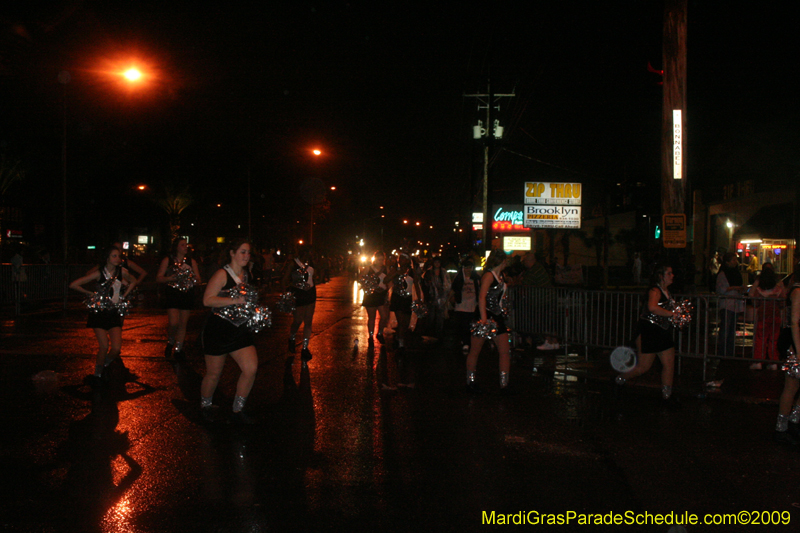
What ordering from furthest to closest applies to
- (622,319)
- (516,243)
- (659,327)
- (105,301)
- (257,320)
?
(516,243)
(622,319)
(105,301)
(659,327)
(257,320)

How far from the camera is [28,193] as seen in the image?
1393 inches

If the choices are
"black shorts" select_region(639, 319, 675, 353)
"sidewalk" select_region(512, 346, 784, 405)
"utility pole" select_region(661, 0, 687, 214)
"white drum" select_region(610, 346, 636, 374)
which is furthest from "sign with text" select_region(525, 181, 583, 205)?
"black shorts" select_region(639, 319, 675, 353)

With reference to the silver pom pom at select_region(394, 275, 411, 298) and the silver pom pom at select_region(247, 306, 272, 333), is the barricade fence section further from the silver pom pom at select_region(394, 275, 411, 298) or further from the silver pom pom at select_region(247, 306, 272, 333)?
the silver pom pom at select_region(247, 306, 272, 333)

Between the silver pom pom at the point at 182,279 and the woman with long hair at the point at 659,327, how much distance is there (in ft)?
20.3

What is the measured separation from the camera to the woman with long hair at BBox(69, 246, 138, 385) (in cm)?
783

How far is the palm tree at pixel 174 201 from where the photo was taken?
41406mm

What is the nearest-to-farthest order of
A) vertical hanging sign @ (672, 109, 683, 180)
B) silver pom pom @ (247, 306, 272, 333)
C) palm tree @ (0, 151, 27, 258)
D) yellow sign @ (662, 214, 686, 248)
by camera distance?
silver pom pom @ (247, 306, 272, 333)
yellow sign @ (662, 214, 686, 248)
vertical hanging sign @ (672, 109, 683, 180)
palm tree @ (0, 151, 27, 258)

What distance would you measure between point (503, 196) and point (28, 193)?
53.6 metres

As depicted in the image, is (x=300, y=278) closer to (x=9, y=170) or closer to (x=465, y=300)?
(x=465, y=300)

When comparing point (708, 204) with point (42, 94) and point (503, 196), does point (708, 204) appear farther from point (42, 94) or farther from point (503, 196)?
point (503, 196)

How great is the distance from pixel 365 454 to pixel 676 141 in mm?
7455

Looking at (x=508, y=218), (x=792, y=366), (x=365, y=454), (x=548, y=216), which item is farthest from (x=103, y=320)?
(x=508, y=218)

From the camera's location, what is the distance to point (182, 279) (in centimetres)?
934

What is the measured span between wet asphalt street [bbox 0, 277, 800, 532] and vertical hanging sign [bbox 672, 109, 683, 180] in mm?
3361
